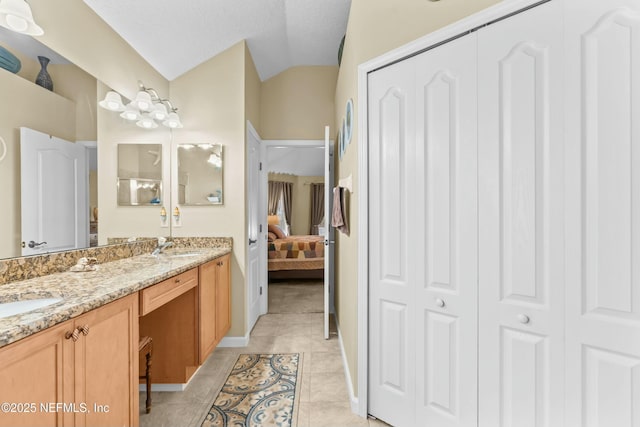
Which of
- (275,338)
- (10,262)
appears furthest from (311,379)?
(10,262)

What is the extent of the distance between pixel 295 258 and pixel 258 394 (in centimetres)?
303

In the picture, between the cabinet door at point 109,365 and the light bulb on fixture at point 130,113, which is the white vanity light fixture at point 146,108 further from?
the cabinet door at point 109,365

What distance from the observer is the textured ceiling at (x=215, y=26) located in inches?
84.9

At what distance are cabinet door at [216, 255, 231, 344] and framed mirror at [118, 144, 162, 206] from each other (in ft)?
2.71

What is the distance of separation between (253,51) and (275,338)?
289cm

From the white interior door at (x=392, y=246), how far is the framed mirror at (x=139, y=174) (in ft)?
6.03

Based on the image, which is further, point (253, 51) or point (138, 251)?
point (253, 51)

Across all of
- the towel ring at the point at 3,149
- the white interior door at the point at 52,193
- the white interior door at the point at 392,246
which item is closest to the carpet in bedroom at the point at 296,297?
the white interior door at the point at 392,246

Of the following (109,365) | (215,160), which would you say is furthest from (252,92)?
(109,365)

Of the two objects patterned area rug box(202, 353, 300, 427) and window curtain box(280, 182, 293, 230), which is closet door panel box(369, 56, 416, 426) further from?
window curtain box(280, 182, 293, 230)

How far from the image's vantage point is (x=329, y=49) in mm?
3148

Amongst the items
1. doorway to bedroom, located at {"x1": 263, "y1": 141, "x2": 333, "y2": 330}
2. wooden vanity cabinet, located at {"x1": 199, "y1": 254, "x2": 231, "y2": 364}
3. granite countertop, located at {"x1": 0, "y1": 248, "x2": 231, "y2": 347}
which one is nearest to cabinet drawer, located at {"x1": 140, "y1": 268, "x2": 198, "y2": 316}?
granite countertop, located at {"x1": 0, "y1": 248, "x2": 231, "y2": 347}

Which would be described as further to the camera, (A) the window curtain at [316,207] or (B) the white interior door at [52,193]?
(A) the window curtain at [316,207]

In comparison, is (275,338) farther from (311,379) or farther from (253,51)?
(253,51)
